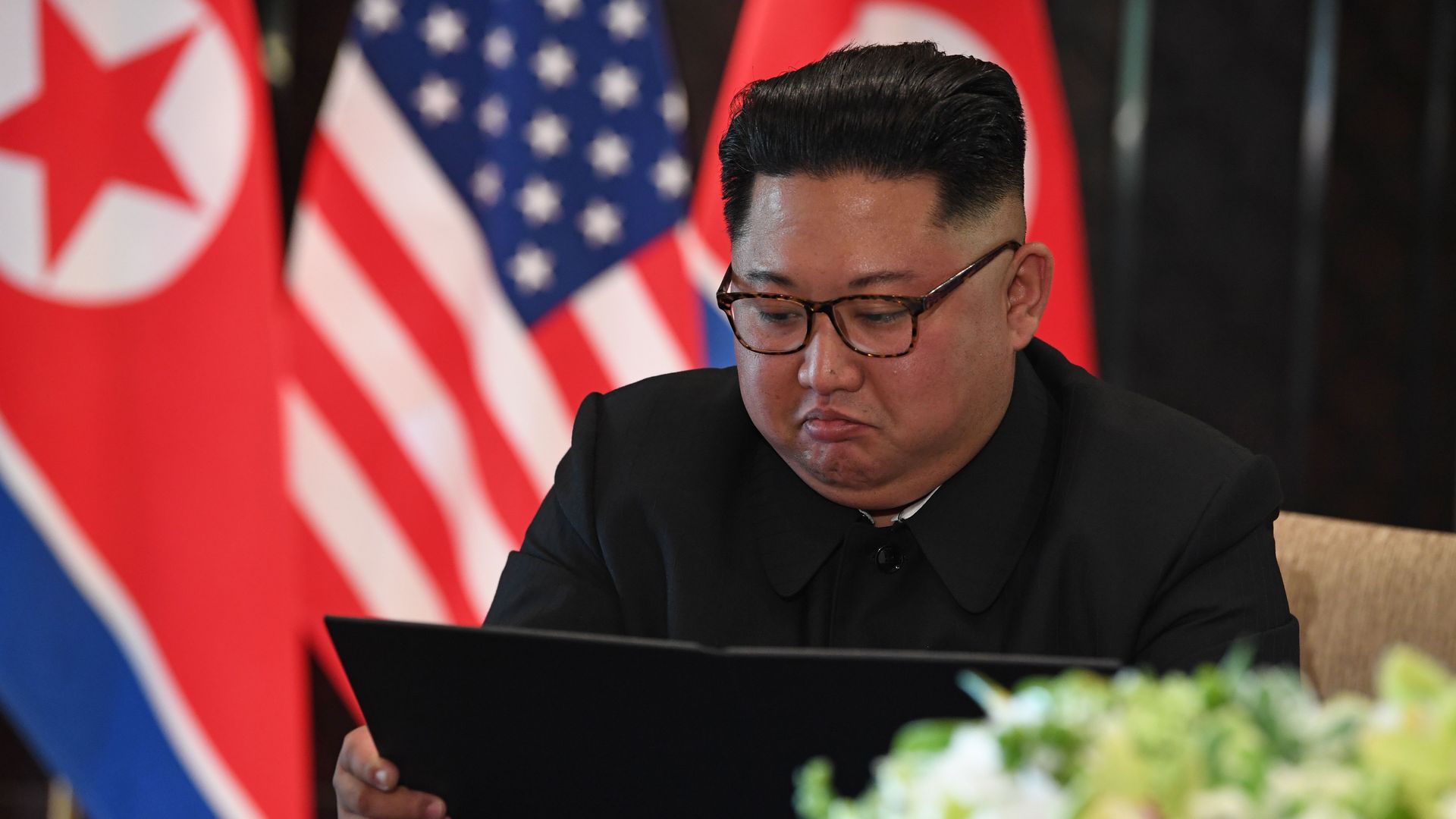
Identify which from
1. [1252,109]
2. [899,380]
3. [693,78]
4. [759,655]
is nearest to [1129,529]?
[899,380]

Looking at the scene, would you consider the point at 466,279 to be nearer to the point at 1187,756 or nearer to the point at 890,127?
the point at 890,127

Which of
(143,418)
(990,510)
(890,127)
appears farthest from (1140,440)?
(143,418)

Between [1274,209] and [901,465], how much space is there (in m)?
2.49

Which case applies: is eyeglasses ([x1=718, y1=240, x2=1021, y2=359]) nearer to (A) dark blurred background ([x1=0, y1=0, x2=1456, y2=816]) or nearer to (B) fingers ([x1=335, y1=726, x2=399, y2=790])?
(B) fingers ([x1=335, y1=726, x2=399, y2=790])

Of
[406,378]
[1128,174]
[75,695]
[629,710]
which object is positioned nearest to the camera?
[629,710]

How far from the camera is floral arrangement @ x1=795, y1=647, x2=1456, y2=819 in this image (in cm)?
47

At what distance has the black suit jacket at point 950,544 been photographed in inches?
54.9

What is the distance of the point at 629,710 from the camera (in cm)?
96

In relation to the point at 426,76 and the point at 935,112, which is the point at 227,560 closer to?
the point at 426,76

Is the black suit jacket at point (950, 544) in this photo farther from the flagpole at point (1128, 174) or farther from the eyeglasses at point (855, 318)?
the flagpole at point (1128, 174)

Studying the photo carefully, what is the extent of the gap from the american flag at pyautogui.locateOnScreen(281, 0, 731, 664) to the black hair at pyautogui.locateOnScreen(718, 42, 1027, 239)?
4.14 feet

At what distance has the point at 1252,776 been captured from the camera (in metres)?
0.48

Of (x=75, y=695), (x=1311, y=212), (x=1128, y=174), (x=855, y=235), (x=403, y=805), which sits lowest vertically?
(x=75, y=695)

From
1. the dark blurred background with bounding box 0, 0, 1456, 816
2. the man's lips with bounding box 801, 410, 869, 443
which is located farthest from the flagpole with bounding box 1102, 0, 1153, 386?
the man's lips with bounding box 801, 410, 869, 443
